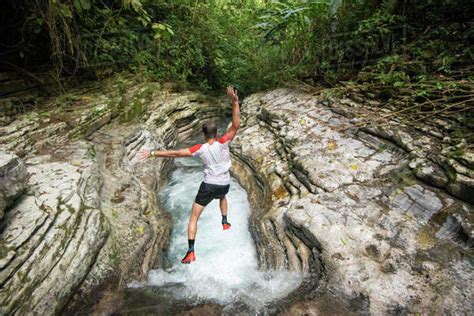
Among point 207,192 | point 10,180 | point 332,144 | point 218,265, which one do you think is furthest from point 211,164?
point 332,144

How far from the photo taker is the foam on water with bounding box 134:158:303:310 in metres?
3.20

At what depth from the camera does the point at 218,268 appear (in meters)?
3.86

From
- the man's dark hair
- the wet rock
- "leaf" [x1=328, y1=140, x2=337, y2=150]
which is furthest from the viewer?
"leaf" [x1=328, y1=140, x2=337, y2=150]

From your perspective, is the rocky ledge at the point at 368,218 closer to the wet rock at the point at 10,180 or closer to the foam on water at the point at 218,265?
the foam on water at the point at 218,265

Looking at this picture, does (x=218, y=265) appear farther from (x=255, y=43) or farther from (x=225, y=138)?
(x=255, y=43)

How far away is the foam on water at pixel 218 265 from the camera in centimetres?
320

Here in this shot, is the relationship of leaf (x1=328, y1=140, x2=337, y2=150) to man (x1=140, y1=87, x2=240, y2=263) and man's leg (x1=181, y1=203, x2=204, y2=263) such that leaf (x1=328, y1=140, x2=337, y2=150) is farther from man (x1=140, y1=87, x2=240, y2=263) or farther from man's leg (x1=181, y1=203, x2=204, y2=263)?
man's leg (x1=181, y1=203, x2=204, y2=263)

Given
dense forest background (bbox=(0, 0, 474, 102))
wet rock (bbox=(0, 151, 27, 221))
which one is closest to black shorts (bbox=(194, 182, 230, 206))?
wet rock (bbox=(0, 151, 27, 221))

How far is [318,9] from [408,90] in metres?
3.37

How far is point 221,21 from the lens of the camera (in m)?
10.7

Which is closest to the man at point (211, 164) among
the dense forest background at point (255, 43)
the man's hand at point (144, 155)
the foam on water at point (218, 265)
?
the man's hand at point (144, 155)

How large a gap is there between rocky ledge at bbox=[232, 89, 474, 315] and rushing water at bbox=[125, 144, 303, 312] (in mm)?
248

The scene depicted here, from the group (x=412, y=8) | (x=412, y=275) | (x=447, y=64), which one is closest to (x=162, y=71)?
(x=412, y=8)

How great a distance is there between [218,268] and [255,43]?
925cm
